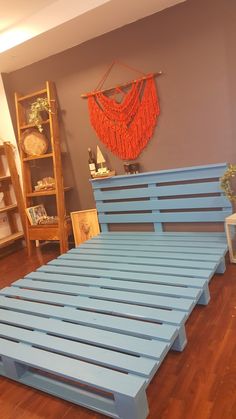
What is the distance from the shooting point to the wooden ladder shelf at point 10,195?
12.2 feet

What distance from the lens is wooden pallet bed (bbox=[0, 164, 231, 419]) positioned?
1320 mm

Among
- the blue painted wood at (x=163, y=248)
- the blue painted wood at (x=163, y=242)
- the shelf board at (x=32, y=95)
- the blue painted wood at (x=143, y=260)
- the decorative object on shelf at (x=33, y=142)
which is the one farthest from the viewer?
the decorative object on shelf at (x=33, y=142)

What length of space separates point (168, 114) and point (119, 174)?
0.77m

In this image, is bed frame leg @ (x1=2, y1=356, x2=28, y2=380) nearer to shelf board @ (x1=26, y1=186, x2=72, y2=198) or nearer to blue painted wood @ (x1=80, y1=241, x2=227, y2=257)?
blue painted wood @ (x1=80, y1=241, x2=227, y2=257)

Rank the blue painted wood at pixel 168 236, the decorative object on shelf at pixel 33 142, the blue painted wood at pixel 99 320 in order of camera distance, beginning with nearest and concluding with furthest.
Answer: the blue painted wood at pixel 99 320 < the blue painted wood at pixel 168 236 < the decorative object on shelf at pixel 33 142

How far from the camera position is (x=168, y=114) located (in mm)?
2781

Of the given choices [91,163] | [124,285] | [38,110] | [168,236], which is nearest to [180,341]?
[124,285]

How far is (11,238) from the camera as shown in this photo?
3770 mm

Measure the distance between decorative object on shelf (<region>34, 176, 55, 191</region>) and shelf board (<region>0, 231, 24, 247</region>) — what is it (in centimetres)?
67

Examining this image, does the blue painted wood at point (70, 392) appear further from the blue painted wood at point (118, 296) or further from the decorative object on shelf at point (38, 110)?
the decorative object on shelf at point (38, 110)

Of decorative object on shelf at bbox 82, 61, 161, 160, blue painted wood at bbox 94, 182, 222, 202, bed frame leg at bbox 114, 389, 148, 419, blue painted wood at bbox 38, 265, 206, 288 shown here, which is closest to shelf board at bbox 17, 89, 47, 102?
decorative object on shelf at bbox 82, 61, 161, 160

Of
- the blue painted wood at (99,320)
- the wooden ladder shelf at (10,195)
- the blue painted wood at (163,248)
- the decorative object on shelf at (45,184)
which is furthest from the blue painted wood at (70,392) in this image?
the wooden ladder shelf at (10,195)

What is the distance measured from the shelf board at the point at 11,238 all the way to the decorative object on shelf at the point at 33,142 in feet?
3.41

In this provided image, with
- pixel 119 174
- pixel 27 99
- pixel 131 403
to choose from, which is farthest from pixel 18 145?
pixel 131 403
